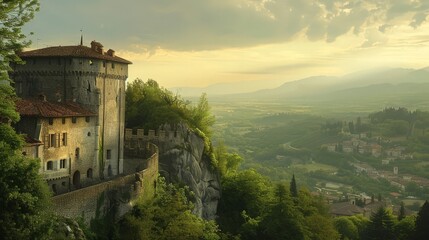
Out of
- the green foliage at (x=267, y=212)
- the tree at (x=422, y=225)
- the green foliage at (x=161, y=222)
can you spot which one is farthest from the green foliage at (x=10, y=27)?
the tree at (x=422, y=225)

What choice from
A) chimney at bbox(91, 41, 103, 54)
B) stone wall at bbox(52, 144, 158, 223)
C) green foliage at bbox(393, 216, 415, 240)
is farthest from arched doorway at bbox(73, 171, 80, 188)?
green foliage at bbox(393, 216, 415, 240)

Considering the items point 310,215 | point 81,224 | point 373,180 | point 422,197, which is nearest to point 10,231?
point 81,224

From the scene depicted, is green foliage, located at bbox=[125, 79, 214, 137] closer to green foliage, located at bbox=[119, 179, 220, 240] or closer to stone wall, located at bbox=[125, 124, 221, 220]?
stone wall, located at bbox=[125, 124, 221, 220]

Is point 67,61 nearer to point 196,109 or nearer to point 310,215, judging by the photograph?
point 196,109

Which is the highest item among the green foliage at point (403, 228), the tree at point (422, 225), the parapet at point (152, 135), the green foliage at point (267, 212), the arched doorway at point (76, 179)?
the parapet at point (152, 135)

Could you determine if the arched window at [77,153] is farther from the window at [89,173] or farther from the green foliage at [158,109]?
the green foliage at [158,109]

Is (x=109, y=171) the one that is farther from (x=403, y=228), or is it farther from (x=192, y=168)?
(x=403, y=228)
